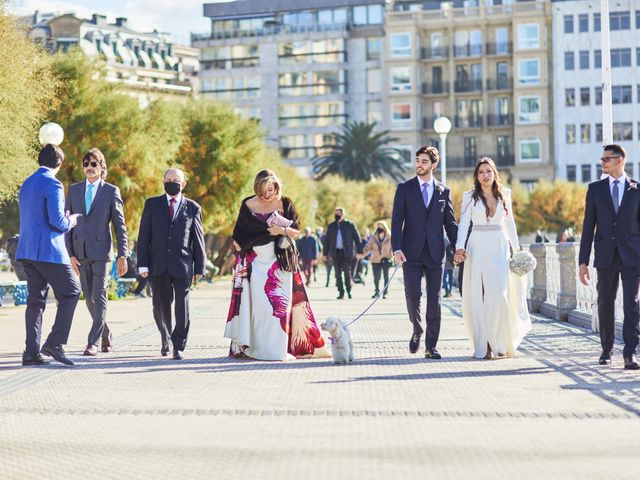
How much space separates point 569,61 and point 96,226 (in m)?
97.0

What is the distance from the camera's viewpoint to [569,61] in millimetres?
107812

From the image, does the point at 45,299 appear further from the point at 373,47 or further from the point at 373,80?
the point at 373,47

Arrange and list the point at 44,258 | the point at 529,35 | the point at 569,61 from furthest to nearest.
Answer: the point at 529,35 → the point at 569,61 → the point at 44,258

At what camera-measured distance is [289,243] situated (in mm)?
13859

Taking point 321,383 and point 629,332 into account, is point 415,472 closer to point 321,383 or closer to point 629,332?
point 321,383

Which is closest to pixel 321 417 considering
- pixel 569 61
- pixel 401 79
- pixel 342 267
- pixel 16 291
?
pixel 16 291

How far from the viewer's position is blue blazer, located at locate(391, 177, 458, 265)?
13.9 metres

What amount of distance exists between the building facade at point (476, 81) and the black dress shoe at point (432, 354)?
96.2m

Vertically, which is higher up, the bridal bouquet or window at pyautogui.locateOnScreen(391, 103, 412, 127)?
window at pyautogui.locateOnScreen(391, 103, 412, 127)

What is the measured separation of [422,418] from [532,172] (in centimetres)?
10206

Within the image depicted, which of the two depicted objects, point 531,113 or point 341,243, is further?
point 531,113

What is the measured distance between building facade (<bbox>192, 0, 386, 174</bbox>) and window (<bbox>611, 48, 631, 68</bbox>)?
809 inches

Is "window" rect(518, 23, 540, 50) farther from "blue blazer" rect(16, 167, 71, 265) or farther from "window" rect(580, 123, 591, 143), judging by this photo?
"blue blazer" rect(16, 167, 71, 265)

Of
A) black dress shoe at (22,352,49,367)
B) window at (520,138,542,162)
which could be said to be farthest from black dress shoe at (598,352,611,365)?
window at (520,138,542,162)
